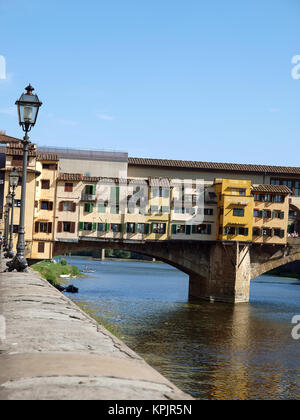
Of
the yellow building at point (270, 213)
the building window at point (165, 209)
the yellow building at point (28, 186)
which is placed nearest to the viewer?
the yellow building at point (28, 186)

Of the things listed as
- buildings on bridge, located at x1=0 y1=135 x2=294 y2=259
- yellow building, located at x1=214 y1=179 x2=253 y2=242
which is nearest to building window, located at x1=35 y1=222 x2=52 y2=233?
buildings on bridge, located at x1=0 y1=135 x2=294 y2=259

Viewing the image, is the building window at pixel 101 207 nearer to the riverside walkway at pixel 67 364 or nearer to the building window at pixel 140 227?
the building window at pixel 140 227

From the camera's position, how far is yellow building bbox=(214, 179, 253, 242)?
55.0 meters

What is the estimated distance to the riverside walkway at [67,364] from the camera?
3666 millimetres

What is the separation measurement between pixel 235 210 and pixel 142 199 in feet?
29.8

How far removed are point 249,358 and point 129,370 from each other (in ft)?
79.7

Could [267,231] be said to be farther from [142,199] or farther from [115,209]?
[115,209]

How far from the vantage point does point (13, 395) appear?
11.8 feet

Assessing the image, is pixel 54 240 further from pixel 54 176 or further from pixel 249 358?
pixel 249 358

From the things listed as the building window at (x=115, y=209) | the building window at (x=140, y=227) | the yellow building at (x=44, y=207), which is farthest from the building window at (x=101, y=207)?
the yellow building at (x=44, y=207)

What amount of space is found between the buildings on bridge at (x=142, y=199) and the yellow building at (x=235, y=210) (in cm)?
10

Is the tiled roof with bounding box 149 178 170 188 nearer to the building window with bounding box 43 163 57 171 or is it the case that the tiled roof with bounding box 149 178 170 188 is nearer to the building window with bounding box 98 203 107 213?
the building window with bounding box 98 203 107 213

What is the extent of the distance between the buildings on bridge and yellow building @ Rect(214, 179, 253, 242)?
10 cm

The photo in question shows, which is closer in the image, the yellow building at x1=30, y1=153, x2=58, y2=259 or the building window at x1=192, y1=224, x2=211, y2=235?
the yellow building at x1=30, y1=153, x2=58, y2=259
